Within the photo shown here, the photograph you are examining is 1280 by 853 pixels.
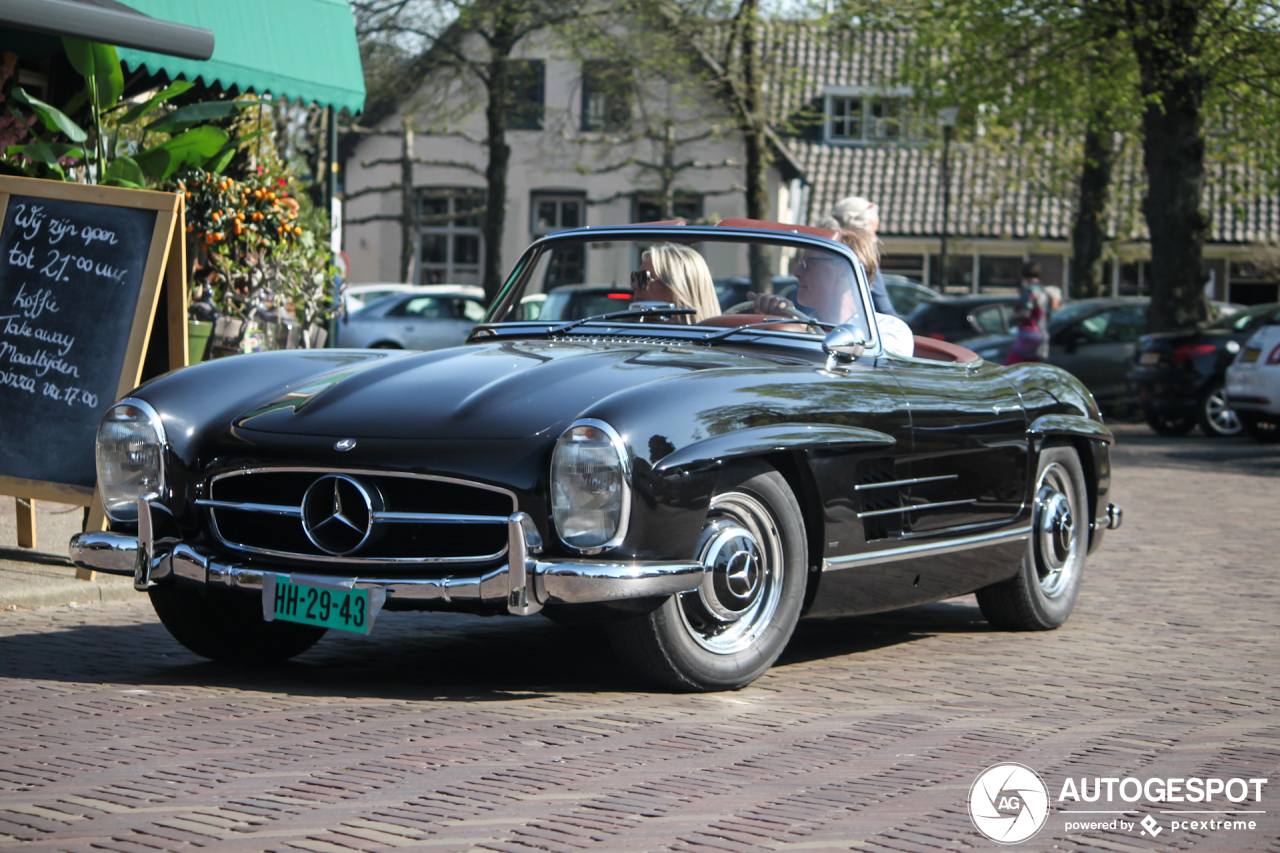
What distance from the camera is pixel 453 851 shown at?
3.11 m

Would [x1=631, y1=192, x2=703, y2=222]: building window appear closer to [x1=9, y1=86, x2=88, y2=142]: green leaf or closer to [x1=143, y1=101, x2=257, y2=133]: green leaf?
[x1=143, y1=101, x2=257, y2=133]: green leaf

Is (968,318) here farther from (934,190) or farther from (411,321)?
(934,190)

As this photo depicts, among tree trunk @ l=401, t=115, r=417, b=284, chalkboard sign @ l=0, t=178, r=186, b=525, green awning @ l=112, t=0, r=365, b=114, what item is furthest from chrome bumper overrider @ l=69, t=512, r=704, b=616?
tree trunk @ l=401, t=115, r=417, b=284

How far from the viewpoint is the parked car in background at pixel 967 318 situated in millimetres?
20359

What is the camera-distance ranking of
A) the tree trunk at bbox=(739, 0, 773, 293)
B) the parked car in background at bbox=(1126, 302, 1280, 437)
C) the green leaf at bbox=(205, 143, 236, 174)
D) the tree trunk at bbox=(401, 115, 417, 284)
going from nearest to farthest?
the green leaf at bbox=(205, 143, 236, 174) < the parked car in background at bbox=(1126, 302, 1280, 437) < the tree trunk at bbox=(739, 0, 773, 293) < the tree trunk at bbox=(401, 115, 417, 284)

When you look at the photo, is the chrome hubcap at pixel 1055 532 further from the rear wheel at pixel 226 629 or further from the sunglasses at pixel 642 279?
the rear wheel at pixel 226 629

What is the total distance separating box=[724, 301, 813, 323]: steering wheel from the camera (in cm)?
545

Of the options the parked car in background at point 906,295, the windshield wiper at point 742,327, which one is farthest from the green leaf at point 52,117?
the parked car in background at point 906,295

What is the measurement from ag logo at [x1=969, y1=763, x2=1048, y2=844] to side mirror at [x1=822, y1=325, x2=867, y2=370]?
1.69m

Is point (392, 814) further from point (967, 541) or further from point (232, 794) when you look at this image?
point (967, 541)

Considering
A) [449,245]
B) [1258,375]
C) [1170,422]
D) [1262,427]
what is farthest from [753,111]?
[449,245]

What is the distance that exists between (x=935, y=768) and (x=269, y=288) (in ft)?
21.3

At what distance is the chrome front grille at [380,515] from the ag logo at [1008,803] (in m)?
1.44

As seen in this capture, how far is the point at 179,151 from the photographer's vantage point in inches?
338
